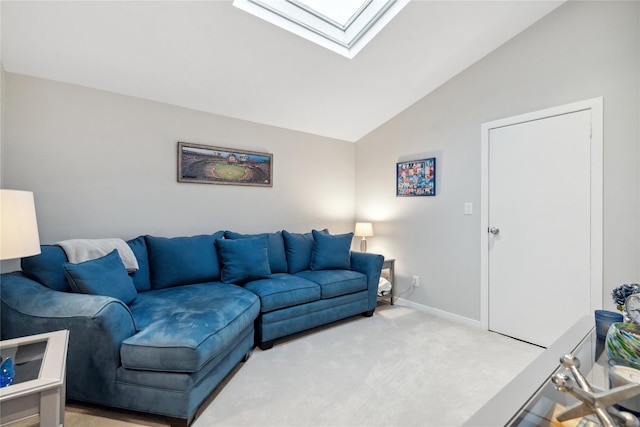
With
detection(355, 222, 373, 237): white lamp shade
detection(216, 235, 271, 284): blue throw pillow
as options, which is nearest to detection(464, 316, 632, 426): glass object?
detection(216, 235, 271, 284): blue throw pillow

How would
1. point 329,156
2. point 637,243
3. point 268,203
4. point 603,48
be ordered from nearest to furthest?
point 637,243, point 603,48, point 268,203, point 329,156

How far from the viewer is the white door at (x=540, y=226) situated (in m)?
2.25

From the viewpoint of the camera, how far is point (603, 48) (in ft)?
7.05

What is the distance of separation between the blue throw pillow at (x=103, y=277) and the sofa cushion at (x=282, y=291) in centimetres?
89

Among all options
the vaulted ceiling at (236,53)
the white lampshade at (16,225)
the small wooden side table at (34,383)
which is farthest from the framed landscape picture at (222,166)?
the small wooden side table at (34,383)

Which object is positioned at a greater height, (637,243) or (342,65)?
(342,65)

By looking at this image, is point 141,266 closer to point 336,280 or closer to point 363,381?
point 336,280

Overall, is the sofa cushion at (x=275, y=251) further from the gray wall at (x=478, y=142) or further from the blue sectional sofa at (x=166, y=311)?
the gray wall at (x=478, y=142)

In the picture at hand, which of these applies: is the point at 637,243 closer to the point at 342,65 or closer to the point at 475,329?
the point at 475,329

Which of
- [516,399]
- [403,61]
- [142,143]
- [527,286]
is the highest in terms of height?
[403,61]

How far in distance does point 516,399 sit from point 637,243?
7.13 ft

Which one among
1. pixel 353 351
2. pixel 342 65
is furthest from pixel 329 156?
pixel 353 351

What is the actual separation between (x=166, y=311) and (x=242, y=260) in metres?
0.87

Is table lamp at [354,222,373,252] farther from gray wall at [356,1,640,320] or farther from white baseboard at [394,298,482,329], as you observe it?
white baseboard at [394,298,482,329]
